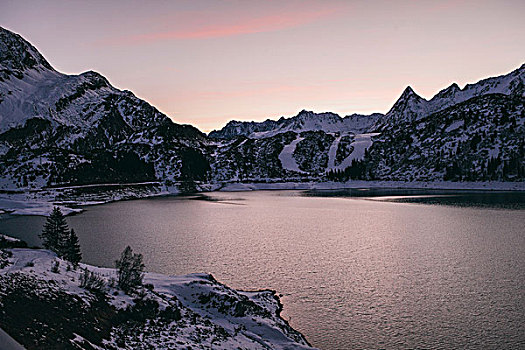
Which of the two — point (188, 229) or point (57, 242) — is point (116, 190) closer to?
point (188, 229)

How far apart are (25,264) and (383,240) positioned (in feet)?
192

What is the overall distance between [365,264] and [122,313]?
36281mm

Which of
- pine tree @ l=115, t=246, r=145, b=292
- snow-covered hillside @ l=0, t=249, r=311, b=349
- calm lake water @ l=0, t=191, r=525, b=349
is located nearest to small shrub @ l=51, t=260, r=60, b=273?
snow-covered hillside @ l=0, t=249, r=311, b=349

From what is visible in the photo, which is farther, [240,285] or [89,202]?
[89,202]

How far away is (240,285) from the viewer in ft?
137

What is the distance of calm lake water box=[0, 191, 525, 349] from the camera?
98.4 feet

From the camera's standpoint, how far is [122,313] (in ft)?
74.2

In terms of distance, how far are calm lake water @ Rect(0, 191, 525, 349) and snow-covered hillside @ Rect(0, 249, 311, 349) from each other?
497cm

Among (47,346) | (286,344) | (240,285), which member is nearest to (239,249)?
(240,285)

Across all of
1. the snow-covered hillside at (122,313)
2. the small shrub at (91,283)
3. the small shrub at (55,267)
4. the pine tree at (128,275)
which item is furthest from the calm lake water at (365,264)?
the small shrub at (55,267)

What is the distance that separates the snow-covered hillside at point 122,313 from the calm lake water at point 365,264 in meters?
4.97

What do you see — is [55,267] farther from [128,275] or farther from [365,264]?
[365,264]

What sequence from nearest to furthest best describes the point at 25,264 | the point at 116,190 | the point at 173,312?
1. the point at 25,264
2. the point at 173,312
3. the point at 116,190

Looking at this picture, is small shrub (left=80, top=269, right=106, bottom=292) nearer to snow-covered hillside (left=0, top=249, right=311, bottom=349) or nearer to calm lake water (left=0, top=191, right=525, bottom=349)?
snow-covered hillside (left=0, top=249, right=311, bottom=349)
